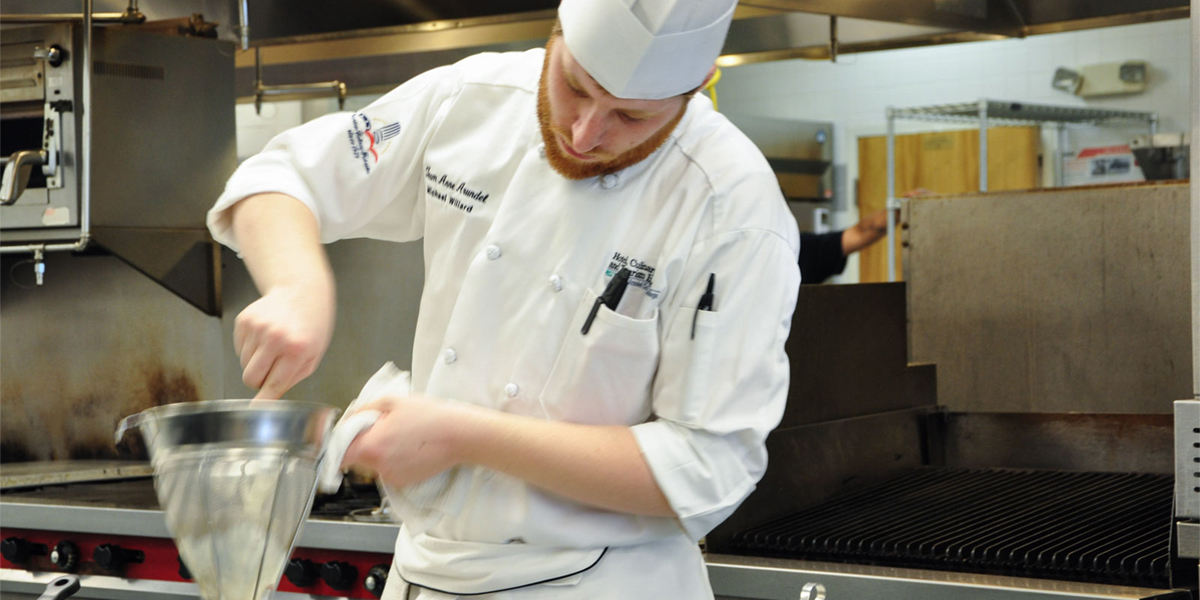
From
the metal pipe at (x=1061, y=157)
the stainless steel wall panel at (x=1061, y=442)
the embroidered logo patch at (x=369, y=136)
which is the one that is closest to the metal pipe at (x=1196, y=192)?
the embroidered logo patch at (x=369, y=136)

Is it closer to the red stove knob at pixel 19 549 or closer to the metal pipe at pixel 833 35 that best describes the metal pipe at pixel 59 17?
the red stove knob at pixel 19 549

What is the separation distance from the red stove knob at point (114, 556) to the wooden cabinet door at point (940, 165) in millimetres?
4365

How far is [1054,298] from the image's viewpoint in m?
2.65

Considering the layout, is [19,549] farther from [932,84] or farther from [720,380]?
[932,84]

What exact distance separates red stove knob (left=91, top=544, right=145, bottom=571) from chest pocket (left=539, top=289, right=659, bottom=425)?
1.41m

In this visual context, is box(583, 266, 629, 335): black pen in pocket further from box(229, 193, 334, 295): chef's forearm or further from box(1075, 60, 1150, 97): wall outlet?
box(1075, 60, 1150, 97): wall outlet

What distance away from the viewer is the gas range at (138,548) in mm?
2127

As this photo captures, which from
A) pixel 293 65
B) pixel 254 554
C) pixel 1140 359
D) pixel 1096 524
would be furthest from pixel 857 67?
pixel 254 554

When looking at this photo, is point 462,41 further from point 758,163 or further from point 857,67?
point 857,67

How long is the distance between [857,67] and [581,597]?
5816 millimetres

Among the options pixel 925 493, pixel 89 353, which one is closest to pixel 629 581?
pixel 925 493

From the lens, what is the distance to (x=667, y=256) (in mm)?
1246

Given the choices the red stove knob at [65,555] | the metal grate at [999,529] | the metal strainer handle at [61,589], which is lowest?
the red stove knob at [65,555]

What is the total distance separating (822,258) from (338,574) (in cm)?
220
